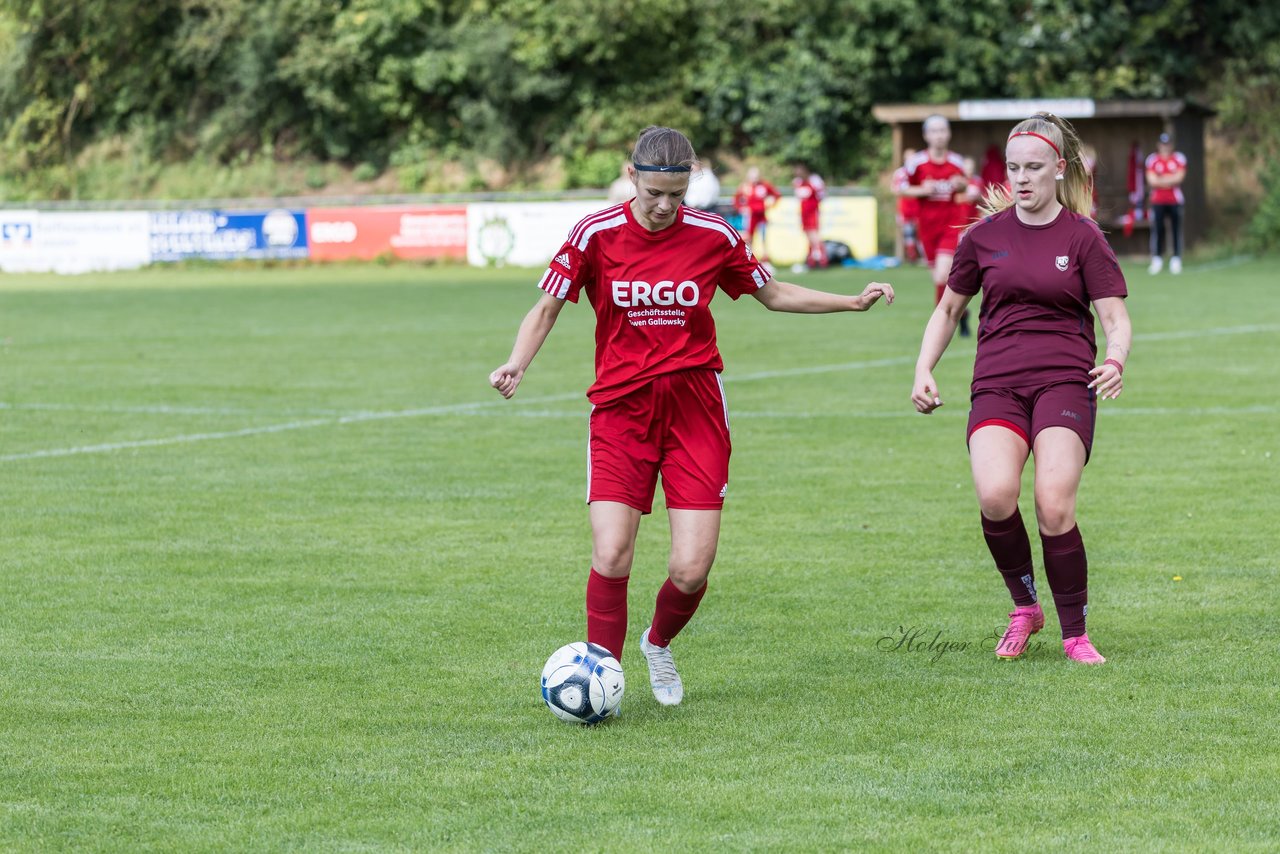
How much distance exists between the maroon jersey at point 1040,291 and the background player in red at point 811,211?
27.3m

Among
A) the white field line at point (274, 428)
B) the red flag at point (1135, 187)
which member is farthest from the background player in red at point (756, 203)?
the white field line at point (274, 428)

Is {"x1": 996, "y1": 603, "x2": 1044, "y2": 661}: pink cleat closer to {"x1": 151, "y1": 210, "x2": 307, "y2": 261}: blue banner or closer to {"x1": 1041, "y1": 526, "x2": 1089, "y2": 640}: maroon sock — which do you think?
{"x1": 1041, "y1": 526, "x2": 1089, "y2": 640}: maroon sock

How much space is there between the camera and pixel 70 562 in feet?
26.5

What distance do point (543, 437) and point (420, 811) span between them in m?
7.64

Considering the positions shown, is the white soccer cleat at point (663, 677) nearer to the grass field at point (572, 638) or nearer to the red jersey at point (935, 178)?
the grass field at point (572, 638)

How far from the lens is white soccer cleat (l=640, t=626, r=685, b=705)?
18.5 feet

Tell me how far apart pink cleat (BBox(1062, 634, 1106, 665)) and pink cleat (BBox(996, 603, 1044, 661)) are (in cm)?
14

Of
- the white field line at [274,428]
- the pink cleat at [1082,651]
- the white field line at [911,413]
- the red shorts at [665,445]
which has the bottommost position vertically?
the white field line at [911,413]

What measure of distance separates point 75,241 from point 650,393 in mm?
36209

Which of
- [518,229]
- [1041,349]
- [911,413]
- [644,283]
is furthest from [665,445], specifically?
[518,229]

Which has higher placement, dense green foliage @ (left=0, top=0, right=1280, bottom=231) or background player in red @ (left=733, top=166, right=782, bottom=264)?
dense green foliage @ (left=0, top=0, right=1280, bottom=231)

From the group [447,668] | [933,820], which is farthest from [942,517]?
[933,820]

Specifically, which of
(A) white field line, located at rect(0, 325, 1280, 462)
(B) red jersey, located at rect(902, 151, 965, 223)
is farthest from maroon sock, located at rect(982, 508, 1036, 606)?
(B) red jersey, located at rect(902, 151, 965, 223)

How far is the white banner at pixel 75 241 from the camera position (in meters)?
39.4
